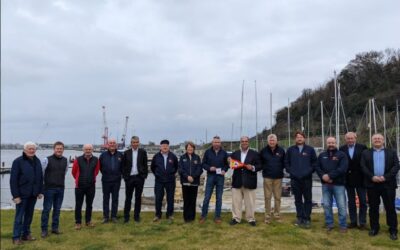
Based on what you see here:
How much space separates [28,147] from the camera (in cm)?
738

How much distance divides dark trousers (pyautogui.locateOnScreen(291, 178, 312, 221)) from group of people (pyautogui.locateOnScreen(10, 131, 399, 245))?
A: 2 centimetres

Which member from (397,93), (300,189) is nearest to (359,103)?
(397,93)

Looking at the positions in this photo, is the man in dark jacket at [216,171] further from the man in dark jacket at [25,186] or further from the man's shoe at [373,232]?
the man in dark jacket at [25,186]

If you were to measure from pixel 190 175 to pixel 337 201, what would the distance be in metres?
3.15

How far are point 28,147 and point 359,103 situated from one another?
68841mm

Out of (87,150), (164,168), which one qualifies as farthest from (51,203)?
(164,168)

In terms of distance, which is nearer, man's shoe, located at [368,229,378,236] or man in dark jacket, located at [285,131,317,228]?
man's shoe, located at [368,229,378,236]

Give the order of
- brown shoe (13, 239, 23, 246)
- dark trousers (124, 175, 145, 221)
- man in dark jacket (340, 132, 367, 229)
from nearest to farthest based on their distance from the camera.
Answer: brown shoe (13, 239, 23, 246), man in dark jacket (340, 132, 367, 229), dark trousers (124, 175, 145, 221)

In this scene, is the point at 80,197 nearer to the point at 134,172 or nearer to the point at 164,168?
the point at 134,172

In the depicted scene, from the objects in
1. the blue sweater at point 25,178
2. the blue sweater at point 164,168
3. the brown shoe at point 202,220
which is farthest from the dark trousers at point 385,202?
the blue sweater at point 25,178

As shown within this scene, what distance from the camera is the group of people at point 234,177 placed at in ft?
24.4

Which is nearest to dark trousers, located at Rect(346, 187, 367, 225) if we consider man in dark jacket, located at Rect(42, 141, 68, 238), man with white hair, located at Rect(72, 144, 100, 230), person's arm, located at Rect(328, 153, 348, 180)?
person's arm, located at Rect(328, 153, 348, 180)

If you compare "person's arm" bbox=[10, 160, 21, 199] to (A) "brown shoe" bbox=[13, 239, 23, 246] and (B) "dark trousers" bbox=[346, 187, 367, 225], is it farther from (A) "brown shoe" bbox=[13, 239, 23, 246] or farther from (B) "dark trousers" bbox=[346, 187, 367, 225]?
(B) "dark trousers" bbox=[346, 187, 367, 225]

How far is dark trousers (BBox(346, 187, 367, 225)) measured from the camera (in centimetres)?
804
